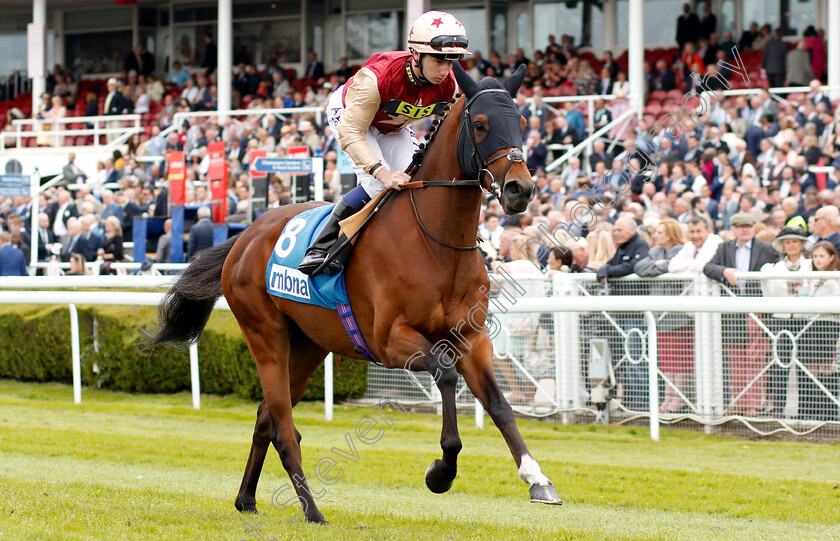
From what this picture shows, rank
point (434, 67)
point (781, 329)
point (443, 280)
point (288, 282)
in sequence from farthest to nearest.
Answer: point (781, 329) < point (288, 282) < point (434, 67) < point (443, 280)

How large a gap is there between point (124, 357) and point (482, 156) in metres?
6.83

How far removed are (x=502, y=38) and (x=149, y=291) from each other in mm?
13437

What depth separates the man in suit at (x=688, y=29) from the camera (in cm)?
1759

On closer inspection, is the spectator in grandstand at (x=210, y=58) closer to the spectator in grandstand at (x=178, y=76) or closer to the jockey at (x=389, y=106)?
the spectator in grandstand at (x=178, y=76)

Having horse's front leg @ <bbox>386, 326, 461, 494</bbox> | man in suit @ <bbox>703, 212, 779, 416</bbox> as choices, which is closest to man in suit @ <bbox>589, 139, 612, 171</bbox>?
man in suit @ <bbox>703, 212, 779, 416</bbox>

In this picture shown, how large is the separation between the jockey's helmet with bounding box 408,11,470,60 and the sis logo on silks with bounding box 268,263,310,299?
1278 mm

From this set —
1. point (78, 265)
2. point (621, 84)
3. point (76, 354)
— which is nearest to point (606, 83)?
point (621, 84)

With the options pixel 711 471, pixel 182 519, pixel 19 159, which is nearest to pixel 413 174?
pixel 182 519

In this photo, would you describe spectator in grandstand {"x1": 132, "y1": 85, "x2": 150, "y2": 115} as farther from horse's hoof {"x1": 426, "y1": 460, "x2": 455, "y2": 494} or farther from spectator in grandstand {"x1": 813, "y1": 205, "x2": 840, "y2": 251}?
horse's hoof {"x1": 426, "y1": 460, "x2": 455, "y2": 494}

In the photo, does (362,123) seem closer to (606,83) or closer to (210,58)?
(606,83)

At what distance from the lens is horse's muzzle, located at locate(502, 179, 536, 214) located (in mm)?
3936

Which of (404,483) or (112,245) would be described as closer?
(404,483)

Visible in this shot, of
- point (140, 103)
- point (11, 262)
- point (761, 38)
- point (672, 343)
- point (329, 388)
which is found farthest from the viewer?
point (140, 103)

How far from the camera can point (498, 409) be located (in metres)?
4.18
